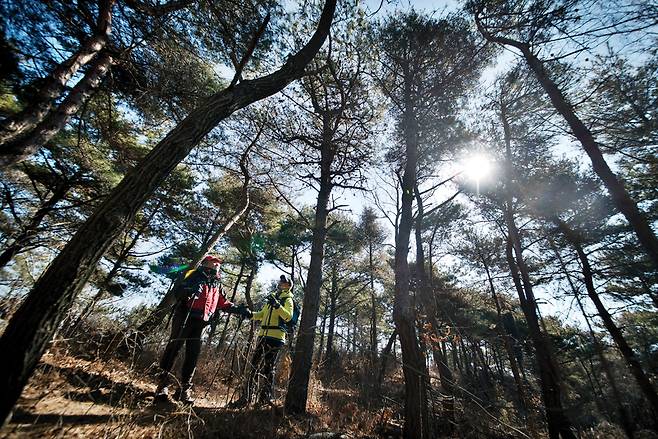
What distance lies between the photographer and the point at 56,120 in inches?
193

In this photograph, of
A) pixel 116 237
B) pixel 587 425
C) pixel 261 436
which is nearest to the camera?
pixel 116 237

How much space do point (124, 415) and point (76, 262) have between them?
165 cm

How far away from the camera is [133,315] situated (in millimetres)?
3393

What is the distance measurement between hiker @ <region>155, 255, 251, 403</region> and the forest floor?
340mm

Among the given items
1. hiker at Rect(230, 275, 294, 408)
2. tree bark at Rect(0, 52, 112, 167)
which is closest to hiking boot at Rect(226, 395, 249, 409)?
hiker at Rect(230, 275, 294, 408)

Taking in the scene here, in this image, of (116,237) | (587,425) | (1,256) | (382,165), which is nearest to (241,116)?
(382,165)

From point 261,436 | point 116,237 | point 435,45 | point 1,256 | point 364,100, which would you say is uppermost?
point 435,45

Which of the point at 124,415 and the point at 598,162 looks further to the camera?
the point at 598,162

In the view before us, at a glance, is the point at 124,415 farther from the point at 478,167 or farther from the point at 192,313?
the point at 478,167

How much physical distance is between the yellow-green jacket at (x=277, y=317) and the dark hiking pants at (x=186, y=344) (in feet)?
2.77

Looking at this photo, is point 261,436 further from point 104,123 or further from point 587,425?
point 587,425

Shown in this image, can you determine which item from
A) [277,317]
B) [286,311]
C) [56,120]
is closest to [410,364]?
[286,311]

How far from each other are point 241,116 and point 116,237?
5.34m

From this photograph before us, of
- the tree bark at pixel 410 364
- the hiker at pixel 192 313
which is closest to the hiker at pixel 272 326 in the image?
the hiker at pixel 192 313
